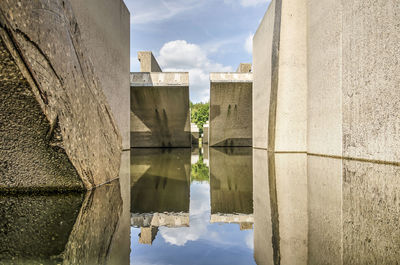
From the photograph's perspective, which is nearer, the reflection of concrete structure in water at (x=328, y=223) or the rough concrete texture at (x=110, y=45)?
the reflection of concrete structure in water at (x=328, y=223)

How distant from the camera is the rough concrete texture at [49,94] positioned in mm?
2031

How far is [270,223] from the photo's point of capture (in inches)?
76.6

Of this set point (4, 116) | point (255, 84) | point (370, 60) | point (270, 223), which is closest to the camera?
point (270, 223)

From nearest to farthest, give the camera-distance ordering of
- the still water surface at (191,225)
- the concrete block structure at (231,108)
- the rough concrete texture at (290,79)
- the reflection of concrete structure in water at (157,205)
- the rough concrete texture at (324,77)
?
the still water surface at (191,225) → the reflection of concrete structure in water at (157,205) → the rough concrete texture at (324,77) → the rough concrete texture at (290,79) → the concrete block structure at (231,108)

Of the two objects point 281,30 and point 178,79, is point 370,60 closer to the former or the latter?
point 281,30

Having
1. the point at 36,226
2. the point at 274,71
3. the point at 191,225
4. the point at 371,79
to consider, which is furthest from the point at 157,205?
the point at 274,71

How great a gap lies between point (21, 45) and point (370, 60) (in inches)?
225

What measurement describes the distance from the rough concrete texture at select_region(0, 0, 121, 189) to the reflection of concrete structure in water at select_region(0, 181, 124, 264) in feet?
1.14

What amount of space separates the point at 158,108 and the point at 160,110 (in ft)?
0.59

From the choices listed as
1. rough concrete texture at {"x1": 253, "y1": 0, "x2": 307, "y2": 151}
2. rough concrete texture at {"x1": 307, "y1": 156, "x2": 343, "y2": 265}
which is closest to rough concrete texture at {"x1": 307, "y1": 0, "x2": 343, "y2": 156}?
rough concrete texture at {"x1": 253, "y1": 0, "x2": 307, "y2": 151}

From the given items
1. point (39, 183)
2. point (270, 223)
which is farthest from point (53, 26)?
point (270, 223)

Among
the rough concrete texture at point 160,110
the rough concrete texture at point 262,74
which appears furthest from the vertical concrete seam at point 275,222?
the rough concrete texture at point 160,110

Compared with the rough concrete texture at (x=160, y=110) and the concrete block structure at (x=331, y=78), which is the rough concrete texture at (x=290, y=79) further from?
the rough concrete texture at (x=160, y=110)

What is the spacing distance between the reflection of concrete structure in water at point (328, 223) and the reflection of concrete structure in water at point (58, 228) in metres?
0.89
